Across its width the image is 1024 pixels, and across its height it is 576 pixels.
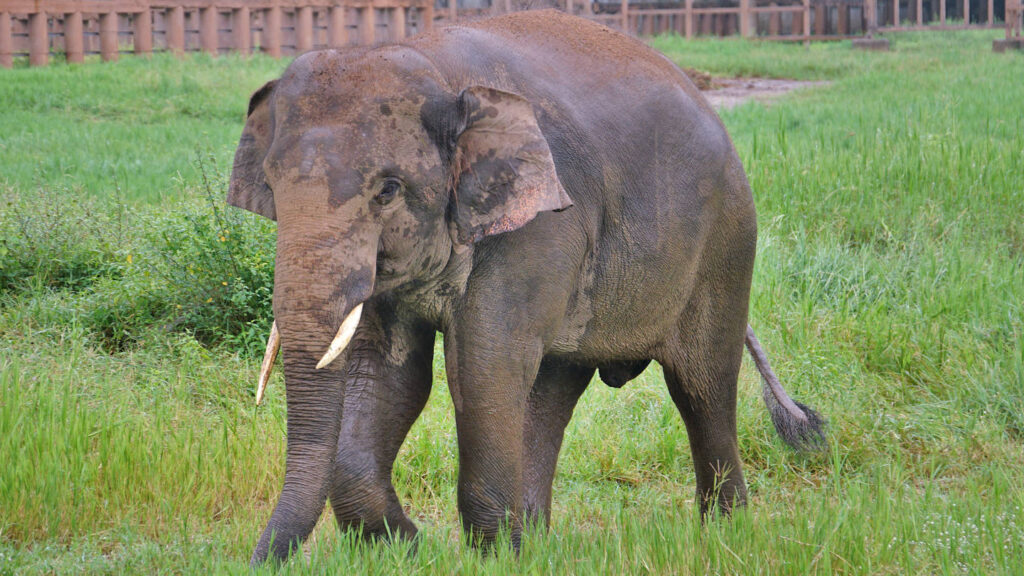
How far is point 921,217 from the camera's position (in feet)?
27.7

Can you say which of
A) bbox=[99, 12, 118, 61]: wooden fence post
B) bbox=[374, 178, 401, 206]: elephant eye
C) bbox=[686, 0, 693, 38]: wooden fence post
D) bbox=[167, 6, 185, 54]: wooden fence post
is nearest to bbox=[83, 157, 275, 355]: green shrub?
bbox=[374, 178, 401, 206]: elephant eye

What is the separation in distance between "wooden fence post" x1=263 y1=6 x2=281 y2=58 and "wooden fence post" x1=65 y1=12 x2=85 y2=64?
409 centimetres

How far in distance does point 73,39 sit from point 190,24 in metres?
3.77

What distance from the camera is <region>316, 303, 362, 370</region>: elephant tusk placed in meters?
3.18

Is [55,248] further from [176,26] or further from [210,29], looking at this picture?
[210,29]

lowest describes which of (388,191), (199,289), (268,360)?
(199,289)

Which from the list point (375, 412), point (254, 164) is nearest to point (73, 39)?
point (254, 164)

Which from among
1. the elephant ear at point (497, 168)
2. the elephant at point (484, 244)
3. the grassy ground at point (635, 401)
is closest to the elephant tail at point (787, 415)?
the grassy ground at point (635, 401)

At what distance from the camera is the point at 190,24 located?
21.2 m

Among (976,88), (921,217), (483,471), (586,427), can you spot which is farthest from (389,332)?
(976,88)

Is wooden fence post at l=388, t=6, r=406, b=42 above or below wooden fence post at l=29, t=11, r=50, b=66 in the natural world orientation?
above

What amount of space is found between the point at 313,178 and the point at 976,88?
41.8 feet

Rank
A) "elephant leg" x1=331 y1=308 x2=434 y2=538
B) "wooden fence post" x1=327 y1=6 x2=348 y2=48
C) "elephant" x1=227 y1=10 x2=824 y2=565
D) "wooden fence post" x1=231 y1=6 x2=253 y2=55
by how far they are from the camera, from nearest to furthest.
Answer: "elephant" x1=227 y1=10 x2=824 y2=565 → "elephant leg" x1=331 y1=308 x2=434 y2=538 → "wooden fence post" x1=231 y1=6 x2=253 y2=55 → "wooden fence post" x1=327 y1=6 x2=348 y2=48

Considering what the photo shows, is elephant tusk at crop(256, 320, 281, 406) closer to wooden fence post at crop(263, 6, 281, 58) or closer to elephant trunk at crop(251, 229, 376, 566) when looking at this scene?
elephant trunk at crop(251, 229, 376, 566)
